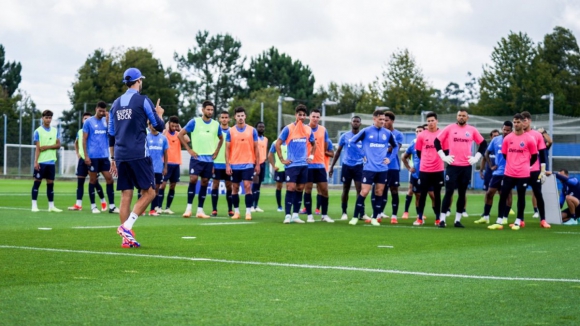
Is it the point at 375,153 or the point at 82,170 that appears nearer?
the point at 375,153

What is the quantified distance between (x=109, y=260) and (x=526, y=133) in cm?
1010

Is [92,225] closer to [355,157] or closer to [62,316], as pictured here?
[355,157]

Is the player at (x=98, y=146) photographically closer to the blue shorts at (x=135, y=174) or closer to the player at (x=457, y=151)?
the player at (x=457, y=151)

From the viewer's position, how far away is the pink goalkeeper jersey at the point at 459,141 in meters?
15.8

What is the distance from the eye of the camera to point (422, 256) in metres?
9.70

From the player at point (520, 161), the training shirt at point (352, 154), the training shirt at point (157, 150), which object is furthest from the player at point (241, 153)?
the player at point (520, 161)

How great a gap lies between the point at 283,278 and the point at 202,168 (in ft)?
35.5

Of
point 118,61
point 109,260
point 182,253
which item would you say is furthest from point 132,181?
point 118,61

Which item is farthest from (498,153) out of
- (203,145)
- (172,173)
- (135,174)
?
(135,174)

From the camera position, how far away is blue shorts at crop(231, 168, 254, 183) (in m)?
17.9

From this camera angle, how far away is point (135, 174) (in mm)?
10406

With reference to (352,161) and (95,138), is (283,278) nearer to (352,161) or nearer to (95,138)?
(352,161)

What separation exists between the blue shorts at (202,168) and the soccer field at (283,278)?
4.90 m

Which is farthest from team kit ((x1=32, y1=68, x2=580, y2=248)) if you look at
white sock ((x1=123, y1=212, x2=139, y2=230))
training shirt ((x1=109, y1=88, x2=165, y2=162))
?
white sock ((x1=123, y1=212, x2=139, y2=230))
